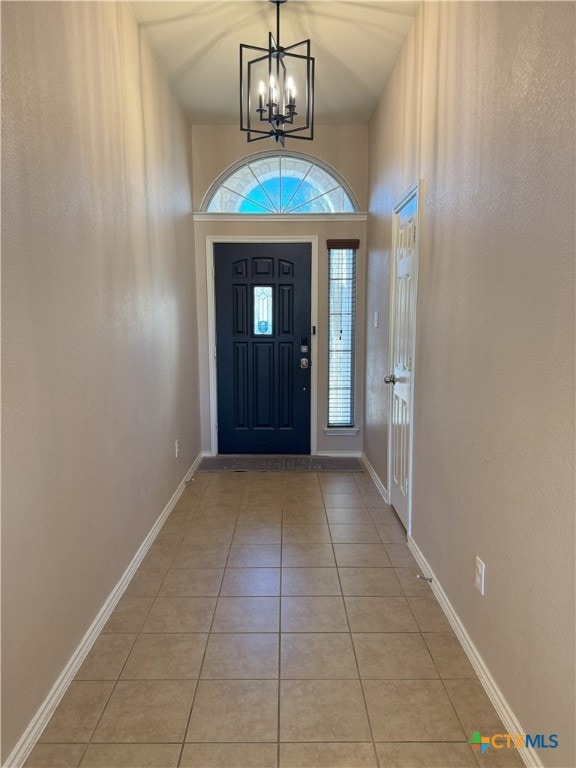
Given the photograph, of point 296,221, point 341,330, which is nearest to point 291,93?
point 296,221

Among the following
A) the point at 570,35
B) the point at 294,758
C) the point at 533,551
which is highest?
the point at 570,35

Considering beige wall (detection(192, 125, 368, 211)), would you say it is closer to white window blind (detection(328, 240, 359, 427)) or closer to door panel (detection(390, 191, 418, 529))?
white window blind (detection(328, 240, 359, 427))

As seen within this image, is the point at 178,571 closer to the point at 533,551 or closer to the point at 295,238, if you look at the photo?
the point at 533,551

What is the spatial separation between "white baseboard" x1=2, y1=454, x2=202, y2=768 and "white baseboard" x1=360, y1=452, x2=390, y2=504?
1645 millimetres

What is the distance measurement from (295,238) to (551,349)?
11.0 feet

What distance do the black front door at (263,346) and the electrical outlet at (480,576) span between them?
2872mm

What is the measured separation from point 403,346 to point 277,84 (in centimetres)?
163

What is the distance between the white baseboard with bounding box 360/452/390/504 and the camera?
3582 millimetres

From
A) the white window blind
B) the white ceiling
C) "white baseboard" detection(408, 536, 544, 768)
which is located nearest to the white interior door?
Result: "white baseboard" detection(408, 536, 544, 768)

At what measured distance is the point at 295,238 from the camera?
4422mm

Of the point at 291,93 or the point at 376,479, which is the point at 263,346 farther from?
the point at 291,93

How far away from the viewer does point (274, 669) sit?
1895mm

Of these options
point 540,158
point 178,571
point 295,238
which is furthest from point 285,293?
point 540,158

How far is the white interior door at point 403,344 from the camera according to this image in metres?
2.88
